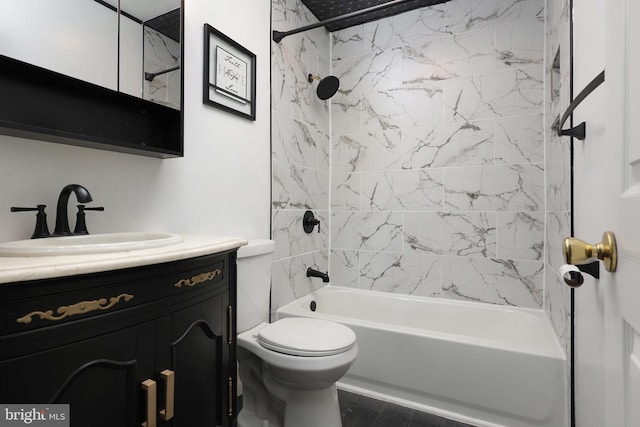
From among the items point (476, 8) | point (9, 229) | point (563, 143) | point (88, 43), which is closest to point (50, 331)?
point (9, 229)

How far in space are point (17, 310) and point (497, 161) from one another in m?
2.46

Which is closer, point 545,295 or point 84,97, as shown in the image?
point 84,97

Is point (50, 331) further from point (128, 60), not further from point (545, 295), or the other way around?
point (545, 295)

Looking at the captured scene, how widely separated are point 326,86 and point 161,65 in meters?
1.40

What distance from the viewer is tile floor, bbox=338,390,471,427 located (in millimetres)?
1654

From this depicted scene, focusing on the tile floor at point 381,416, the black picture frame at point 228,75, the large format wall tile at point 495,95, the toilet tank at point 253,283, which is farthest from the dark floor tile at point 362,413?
the large format wall tile at point 495,95

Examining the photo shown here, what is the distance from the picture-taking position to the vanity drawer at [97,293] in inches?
22.7

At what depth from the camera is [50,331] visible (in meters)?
0.62

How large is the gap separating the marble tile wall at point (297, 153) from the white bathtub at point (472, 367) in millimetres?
290

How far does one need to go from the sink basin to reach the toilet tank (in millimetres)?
399

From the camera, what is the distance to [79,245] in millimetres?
833

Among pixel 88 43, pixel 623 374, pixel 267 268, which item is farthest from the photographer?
pixel 267 268

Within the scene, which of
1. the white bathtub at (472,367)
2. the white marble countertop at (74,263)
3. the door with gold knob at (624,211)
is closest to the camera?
the door with gold knob at (624,211)

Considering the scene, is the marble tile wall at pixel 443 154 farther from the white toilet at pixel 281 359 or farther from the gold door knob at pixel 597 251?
the gold door knob at pixel 597 251
